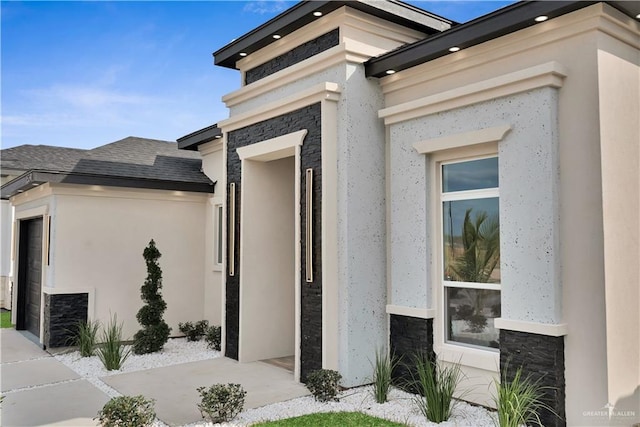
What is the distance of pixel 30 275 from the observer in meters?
12.2

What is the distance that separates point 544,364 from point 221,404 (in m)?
3.53

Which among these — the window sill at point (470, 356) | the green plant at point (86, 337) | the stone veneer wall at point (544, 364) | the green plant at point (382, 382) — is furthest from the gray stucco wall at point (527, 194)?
the green plant at point (86, 337)

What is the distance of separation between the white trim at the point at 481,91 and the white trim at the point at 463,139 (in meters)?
0.38

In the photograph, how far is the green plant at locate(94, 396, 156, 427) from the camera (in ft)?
17.4

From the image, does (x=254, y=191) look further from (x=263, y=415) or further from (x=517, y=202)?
(x=517, y=202)

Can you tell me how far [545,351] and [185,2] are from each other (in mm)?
7841

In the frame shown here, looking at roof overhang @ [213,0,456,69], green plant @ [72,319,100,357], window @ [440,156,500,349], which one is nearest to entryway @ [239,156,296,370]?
roof overhang @ [213,0,456,69]

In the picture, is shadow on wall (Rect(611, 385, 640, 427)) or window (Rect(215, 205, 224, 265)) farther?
window (Rect(215, 205, 224, 265))

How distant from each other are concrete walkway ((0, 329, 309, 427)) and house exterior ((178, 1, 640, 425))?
548mm

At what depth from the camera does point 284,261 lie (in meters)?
9.37

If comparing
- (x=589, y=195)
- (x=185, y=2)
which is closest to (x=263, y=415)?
(x=589, y=195)

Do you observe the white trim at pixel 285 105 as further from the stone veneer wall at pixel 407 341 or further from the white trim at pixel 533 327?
the white trim at pixel 533 327

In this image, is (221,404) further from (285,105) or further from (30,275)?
(30,275)

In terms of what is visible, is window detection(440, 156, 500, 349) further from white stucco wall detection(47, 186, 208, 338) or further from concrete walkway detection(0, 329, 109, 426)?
white stucco wall detection(47, 186, 208, 338)
